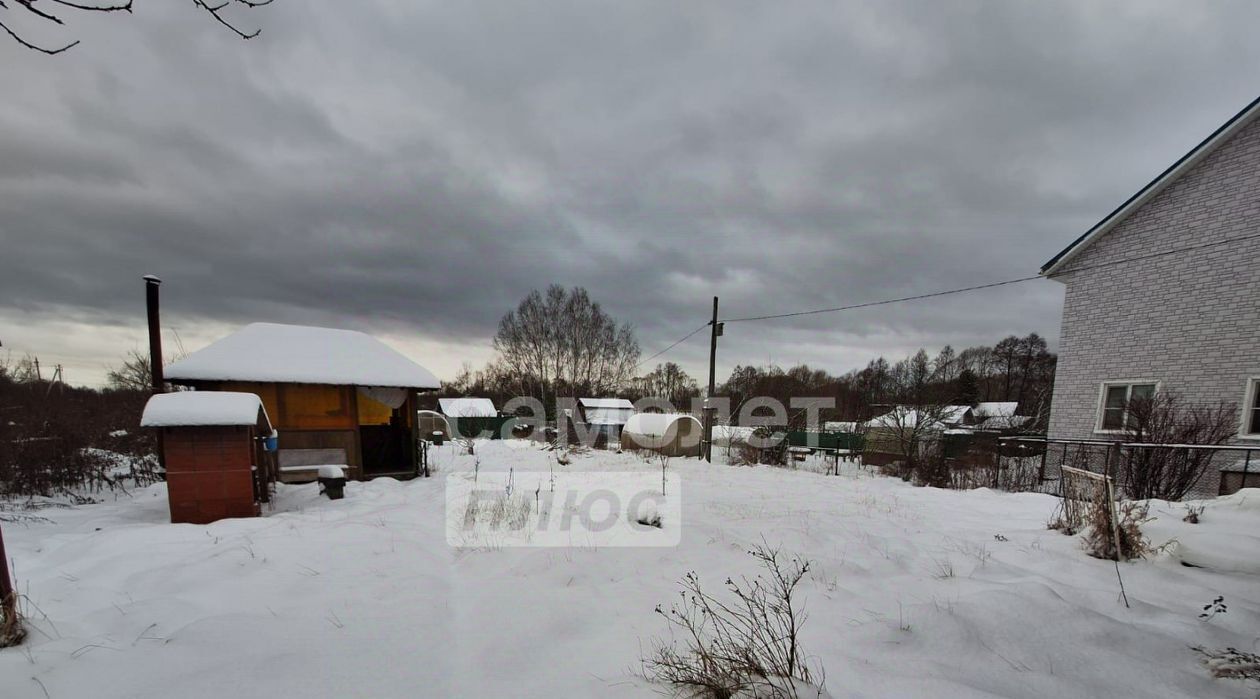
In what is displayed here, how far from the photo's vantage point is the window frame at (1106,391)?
28.9ft

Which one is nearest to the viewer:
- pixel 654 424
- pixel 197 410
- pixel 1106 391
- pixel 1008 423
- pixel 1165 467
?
pixel 197 410

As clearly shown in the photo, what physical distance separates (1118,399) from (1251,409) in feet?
5.57

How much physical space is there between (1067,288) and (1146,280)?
49.3 inches

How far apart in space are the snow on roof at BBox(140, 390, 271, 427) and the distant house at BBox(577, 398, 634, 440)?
1998cm

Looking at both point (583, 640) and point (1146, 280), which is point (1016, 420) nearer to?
point (1146, 280)

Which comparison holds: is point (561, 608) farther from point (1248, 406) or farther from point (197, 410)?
point (1248, 406)

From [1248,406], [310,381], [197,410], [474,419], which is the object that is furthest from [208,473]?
[474,419]

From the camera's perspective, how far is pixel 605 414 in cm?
2773

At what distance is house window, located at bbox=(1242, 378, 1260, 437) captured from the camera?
7.82 metres

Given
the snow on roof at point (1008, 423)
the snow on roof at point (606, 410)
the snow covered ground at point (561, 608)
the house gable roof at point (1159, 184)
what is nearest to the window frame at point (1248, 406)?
the house gable roof at point (1159, 184)

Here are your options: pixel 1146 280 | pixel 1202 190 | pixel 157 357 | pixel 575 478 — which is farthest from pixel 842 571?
pixel 157 357

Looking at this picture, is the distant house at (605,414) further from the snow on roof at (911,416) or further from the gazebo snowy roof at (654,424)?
the snow on roof at (911,416)

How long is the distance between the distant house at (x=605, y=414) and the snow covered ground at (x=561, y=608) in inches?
817

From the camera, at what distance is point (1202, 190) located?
27.9 feet
